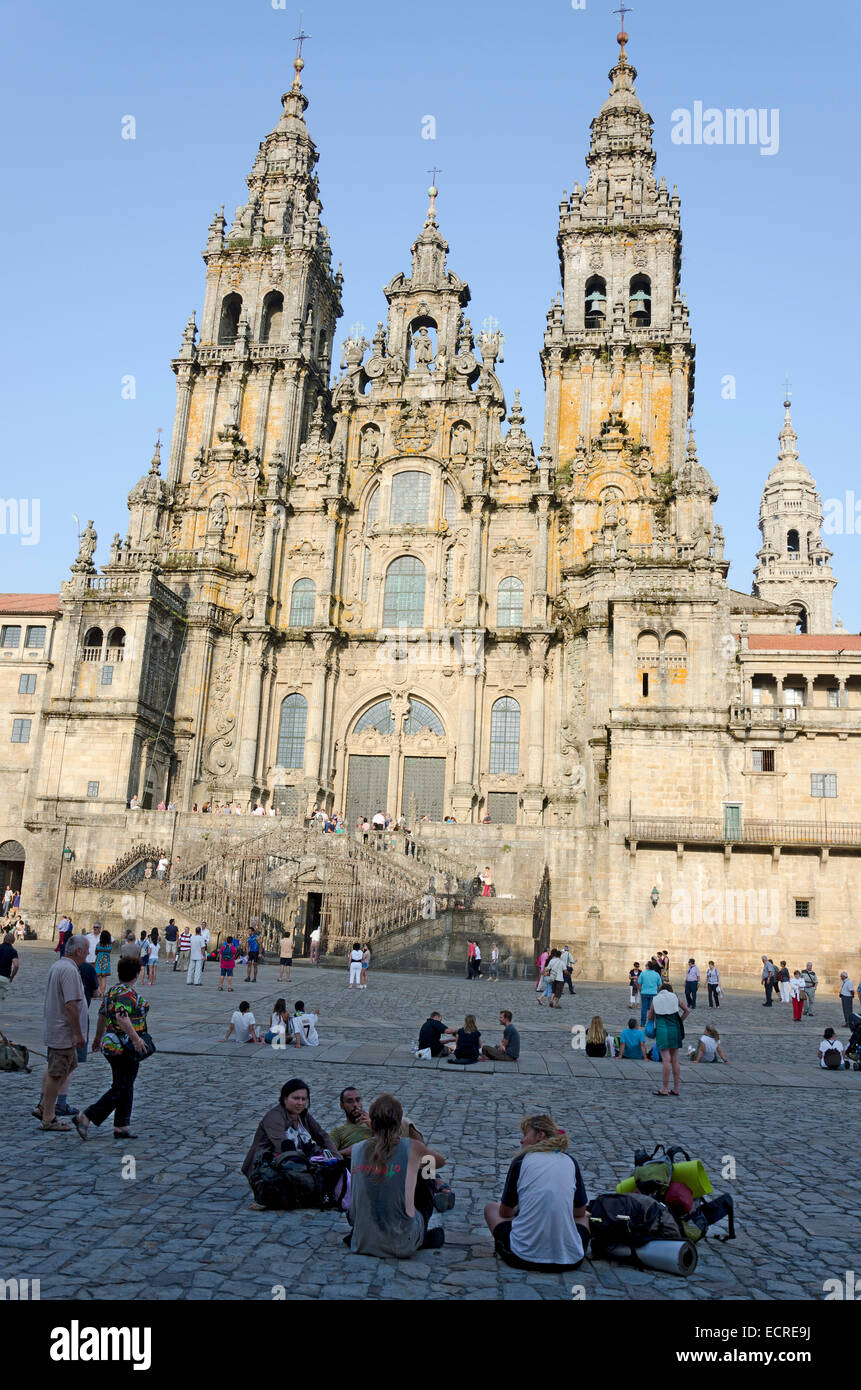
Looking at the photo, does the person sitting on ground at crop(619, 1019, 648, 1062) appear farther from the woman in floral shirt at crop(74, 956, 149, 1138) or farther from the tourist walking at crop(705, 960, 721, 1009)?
the tourist walking at crop(705, 960, 721, 1009)

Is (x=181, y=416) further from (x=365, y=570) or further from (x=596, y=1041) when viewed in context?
(x=596, y=1041)

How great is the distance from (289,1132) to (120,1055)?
2144mm

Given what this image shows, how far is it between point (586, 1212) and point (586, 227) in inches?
2096

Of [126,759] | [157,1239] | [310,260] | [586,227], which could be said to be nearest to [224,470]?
[310,260]

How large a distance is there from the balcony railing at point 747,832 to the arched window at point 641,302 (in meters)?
26.1

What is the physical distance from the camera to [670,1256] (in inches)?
282

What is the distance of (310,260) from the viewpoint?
55.4 meters

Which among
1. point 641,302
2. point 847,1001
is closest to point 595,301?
point 641,302

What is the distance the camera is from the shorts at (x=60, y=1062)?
1030 cm

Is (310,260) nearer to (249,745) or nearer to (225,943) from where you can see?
(249,745)

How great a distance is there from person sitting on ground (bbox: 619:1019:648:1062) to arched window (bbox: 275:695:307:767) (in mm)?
32130

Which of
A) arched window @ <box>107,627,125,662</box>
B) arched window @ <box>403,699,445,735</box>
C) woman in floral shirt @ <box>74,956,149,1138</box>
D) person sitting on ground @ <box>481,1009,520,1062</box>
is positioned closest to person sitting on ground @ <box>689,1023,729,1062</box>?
person sitting on ground @ <box>481,1009,520,1062</box>

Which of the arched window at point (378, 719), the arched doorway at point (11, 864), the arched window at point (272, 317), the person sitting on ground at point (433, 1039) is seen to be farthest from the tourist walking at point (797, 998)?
the arched window at point (272, 317)
